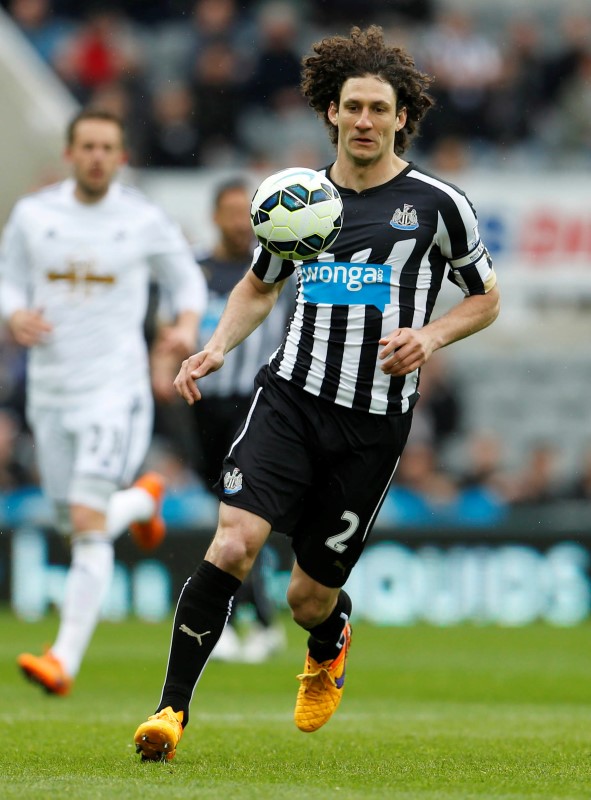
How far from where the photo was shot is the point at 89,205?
27.6ft

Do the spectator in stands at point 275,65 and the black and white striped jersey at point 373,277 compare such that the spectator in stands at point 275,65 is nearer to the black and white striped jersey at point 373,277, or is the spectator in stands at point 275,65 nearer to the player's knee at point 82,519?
the player's knee at point 82,519

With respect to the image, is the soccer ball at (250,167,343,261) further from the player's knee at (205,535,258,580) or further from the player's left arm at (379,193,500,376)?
the player's knee at (205,535,258,580)

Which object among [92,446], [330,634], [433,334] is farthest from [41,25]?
[433,334]

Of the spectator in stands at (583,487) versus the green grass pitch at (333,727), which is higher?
the green grass pitch at (333,727)

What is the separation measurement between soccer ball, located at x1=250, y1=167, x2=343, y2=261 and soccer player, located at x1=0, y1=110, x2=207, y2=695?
101 inches

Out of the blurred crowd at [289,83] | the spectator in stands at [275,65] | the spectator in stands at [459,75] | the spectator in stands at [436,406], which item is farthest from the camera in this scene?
the spectator in stands at [459,75]

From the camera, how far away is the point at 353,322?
5613 millimetres

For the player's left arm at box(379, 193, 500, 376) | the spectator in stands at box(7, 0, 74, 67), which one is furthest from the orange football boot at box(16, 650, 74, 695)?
the spectator in stands at box(7, 0, 74, 67)

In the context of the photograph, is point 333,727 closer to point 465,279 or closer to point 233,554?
point 233,554

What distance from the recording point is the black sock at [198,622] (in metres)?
5.30

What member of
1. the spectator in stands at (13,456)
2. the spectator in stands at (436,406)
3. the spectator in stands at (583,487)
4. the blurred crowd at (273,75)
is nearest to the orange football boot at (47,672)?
the spectator in stands at (13,456)

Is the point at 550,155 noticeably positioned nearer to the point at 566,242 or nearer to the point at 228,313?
the point at 566,242

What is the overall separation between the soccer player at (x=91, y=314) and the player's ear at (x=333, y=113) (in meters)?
2.20

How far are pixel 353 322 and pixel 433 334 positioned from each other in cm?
35
